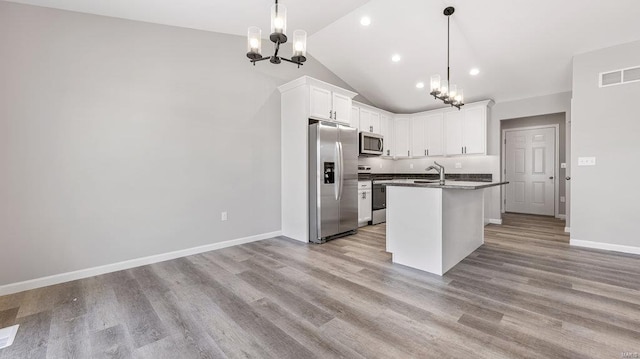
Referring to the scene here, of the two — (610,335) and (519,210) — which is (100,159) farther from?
(519,210)

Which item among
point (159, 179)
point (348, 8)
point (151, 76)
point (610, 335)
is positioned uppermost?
point (348, 8)

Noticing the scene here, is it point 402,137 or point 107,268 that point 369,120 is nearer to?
point 402,137

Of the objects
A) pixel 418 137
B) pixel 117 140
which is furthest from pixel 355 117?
pixel 117 140

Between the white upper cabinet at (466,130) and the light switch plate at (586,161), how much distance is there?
5.31ft

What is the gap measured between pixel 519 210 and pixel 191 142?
753cm

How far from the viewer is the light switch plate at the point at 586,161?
3.71 m

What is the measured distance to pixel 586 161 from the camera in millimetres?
3762

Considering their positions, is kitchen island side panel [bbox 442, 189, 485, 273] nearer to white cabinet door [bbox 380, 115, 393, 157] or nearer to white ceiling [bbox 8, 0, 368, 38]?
white cabinet door [bbox 380, 115, 393, 157]

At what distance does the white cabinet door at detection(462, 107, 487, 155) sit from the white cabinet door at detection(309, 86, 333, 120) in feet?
10.0

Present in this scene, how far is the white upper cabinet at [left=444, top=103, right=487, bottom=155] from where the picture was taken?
17.6 feet

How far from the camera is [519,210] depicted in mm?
6711

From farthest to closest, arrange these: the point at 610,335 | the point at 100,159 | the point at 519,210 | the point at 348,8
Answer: the point at 519,210, the point at 348,8, the point at 100,159, the point at 610,335

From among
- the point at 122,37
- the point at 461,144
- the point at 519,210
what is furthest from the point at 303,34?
the point at 519,210

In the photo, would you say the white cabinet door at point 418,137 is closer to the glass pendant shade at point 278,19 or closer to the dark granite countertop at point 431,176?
the dark granite countertop at point 431,176
